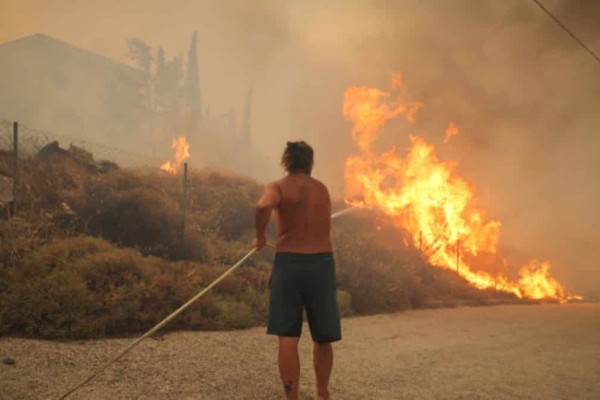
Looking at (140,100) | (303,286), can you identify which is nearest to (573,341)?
(303,286)

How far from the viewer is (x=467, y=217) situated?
1755cm

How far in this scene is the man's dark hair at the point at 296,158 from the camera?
157 inches

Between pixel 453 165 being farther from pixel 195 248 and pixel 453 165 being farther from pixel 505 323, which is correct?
pixel 195 248

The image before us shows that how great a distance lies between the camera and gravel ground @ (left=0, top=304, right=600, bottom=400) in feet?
14.5

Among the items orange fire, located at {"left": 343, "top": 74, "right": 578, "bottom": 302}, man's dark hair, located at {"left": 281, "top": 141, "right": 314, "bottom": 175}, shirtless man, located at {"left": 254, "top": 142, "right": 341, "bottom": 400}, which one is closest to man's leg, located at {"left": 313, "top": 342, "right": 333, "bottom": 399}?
shirtless man, located at {"left": 254, "top": 142, "right": 341, "bottom": 400}

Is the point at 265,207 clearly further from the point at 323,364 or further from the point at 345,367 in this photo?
the point at 345,367

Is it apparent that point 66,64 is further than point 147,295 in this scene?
Yes

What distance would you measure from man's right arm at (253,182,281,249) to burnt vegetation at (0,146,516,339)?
3.55 m

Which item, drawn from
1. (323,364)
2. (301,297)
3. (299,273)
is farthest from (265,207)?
(323,364)

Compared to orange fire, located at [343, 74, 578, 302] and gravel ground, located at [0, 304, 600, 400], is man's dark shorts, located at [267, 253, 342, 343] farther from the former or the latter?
orange fire, located at [343, 74, 578, 302]

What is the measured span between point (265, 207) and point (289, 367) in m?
1.20

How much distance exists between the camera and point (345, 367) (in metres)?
5.48

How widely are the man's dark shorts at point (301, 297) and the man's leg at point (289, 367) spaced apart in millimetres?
73

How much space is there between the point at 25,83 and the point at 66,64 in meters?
12.0
